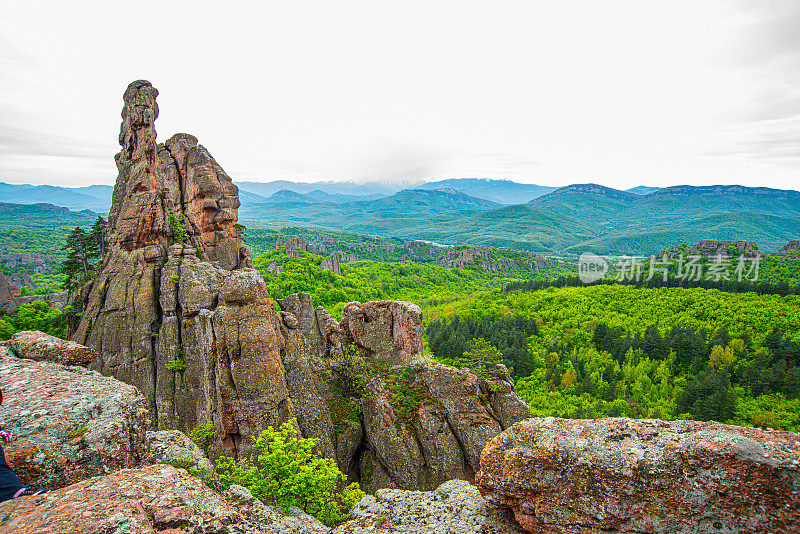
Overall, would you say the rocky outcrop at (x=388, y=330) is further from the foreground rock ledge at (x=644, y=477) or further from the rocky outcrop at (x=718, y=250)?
the rocky outcrop at (x=718, y=250)

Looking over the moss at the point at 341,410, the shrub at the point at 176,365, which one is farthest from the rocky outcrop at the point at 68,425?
the moss at the point at 341,410

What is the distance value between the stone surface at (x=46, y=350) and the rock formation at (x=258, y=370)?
8.38 m

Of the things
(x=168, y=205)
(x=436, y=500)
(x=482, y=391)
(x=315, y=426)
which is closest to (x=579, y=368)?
(x=482, y=391)

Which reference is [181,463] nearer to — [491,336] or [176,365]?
[176,365]

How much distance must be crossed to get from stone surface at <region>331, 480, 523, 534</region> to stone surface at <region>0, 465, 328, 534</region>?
1.94 m

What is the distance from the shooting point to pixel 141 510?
848 cm

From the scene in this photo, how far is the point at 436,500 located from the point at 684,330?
82.6 m

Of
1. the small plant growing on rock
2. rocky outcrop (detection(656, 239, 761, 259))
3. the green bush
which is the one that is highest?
rocky outcrop (detection(656, 239, 761, 259))

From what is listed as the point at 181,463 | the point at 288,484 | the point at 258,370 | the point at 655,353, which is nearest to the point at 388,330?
the point at 258,370

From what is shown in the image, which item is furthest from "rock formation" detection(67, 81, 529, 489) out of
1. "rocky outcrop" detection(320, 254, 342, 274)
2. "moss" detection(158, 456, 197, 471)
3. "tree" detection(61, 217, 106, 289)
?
"rocky outcrop" detection(320, 254, 342, 274)

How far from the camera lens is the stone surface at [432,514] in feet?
34.6

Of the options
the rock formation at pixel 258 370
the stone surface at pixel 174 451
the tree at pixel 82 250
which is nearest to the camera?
the stone surface at pixel 174 451

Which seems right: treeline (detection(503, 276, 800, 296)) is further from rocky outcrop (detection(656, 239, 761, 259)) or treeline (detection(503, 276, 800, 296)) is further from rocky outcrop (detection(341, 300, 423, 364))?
rocky outcrop (detection(341, 300, 423, 364))

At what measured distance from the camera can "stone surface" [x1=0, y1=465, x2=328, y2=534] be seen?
7.55 metres
